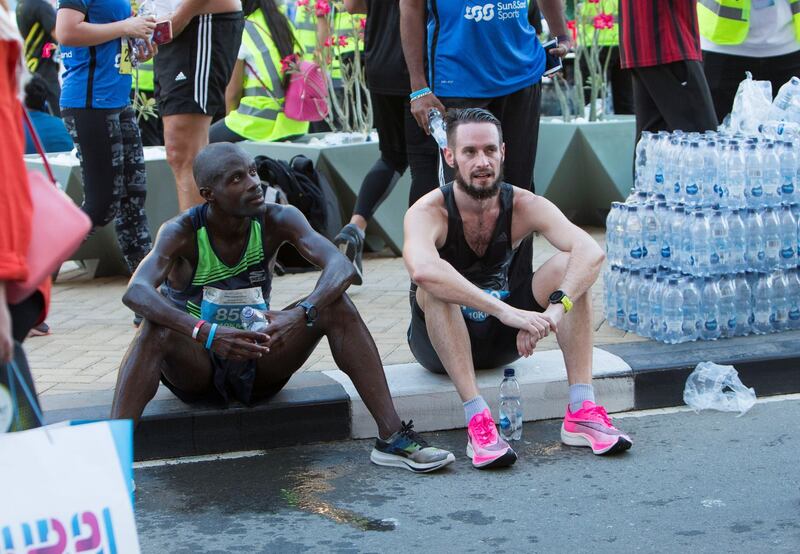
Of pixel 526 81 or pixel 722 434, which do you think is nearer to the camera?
pixel 722 434

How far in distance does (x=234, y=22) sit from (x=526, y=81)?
5.54ft

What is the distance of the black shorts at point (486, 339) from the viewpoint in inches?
202

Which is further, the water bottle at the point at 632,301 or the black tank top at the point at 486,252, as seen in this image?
the water bottle at the point at 632,301

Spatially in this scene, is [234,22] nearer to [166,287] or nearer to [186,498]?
[166,287]

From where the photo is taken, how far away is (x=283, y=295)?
24.0 feet

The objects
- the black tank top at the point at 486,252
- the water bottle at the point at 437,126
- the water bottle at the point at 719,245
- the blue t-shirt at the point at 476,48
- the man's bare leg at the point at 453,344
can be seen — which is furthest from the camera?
the water bottle at the point at 719,245

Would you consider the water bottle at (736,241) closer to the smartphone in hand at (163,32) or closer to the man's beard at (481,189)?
the man's beard at (481,189)

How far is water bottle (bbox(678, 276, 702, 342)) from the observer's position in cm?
587

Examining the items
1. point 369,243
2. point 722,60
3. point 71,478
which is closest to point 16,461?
point 71,478

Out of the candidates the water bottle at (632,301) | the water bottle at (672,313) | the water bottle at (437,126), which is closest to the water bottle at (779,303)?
the water bottle at (672,313)

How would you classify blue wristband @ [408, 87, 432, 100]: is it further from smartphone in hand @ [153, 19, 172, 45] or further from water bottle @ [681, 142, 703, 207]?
smartphone in hand @ [153, 19, 172, 45]

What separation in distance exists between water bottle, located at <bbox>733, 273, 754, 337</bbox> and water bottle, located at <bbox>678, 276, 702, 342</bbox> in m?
0.20

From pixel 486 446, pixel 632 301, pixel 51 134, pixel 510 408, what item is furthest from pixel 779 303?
pixel 51 134

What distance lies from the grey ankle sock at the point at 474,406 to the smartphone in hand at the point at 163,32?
262 centimetres
